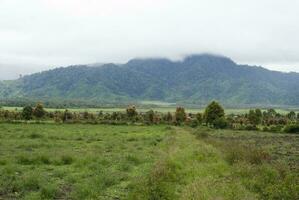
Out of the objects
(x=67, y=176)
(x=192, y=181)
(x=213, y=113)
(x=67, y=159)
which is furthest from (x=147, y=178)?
(x=213, y=113)

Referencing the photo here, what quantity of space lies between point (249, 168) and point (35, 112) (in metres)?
123

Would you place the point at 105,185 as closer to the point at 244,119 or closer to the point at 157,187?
the point at 157,187

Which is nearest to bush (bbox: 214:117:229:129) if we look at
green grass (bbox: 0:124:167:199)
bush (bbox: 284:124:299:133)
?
bush (bbox: 284:124:299:133)

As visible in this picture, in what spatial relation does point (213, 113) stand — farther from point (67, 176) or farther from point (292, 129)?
point (67, 176)

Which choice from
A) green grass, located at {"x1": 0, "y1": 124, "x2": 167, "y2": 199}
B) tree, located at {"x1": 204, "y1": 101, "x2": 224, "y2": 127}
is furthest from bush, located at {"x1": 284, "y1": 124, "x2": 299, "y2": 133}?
green grass, located at {"x1": 0, "y1": 124, "x2": 167, "y2": 199}

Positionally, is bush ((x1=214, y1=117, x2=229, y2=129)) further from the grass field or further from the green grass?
the green grass

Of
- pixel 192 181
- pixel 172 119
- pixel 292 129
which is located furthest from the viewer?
pixel 172 119

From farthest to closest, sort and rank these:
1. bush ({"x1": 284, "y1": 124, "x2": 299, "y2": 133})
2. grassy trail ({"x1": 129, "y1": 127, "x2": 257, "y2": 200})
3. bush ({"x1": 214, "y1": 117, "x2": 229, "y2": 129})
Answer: bush ({"x1": 214, "y1": 117, "x2": 229, "y2": 129}) → bush ({"x1": 284, "y1": 124, "x2": 299, "y2": 133}) → grassy trail ({"x1": 129, "y1": 127, "x2": 257, "y2": 200})

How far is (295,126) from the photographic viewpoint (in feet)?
374

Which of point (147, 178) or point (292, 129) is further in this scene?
point (292, 129)

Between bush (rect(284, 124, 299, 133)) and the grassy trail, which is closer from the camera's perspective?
the grassy trail

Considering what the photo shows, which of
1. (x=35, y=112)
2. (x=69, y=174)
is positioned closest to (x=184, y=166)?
(x=69, y=174)

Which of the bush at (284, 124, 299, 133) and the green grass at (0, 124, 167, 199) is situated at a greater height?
the green grass at (0, 124, 167, 199)

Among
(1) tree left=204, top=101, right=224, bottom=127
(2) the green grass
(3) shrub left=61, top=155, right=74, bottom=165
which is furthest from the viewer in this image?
(1) tree left=204, top=101, right=224, bottom=127
